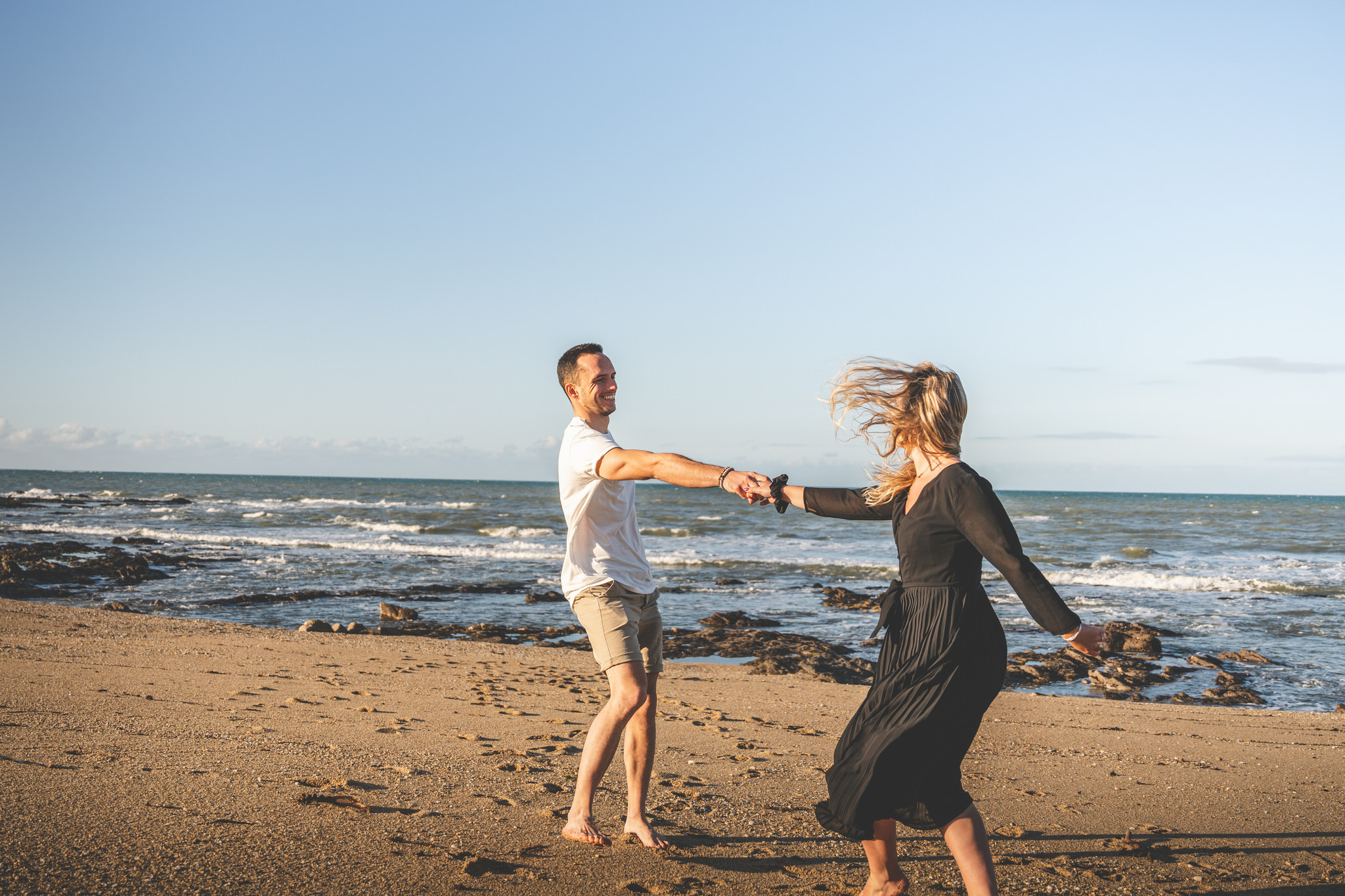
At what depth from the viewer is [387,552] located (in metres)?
23.0

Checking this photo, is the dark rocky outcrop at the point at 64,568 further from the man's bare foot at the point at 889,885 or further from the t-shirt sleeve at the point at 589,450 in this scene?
the man's bare foot at the point at 889,885

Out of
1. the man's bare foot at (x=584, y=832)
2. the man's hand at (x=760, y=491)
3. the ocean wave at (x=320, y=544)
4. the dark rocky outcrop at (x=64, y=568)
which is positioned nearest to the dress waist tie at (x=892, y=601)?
the man's hand at (x=760, y=491)

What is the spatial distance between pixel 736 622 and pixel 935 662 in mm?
9972

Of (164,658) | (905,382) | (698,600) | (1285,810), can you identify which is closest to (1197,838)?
(1285,810)

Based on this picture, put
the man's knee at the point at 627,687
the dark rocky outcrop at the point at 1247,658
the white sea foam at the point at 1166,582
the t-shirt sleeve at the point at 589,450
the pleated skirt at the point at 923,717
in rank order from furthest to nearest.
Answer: the white sea foam at the point at 1166,582 → the dark rocky outcrop at the point at 1247,658 → the man's knee at the point at 627,687 → the t-shirt sleeve at the point at 589,450 → the pleated skirt at the point at 923,717

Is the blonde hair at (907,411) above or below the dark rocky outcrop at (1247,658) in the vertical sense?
above

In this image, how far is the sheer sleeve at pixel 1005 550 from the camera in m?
2.65

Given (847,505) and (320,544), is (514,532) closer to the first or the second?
(320,544)

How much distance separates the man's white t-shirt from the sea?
6.32 m

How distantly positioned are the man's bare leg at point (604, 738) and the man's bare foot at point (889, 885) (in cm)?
111

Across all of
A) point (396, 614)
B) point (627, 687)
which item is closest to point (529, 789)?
point (627, 687)

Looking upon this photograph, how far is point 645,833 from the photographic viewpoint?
3.65m

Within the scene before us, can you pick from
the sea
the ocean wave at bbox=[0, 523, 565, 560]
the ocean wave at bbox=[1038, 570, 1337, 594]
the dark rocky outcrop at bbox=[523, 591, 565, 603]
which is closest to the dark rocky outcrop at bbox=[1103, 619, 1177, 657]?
the sea

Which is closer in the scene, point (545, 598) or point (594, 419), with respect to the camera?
point (594, 419)
